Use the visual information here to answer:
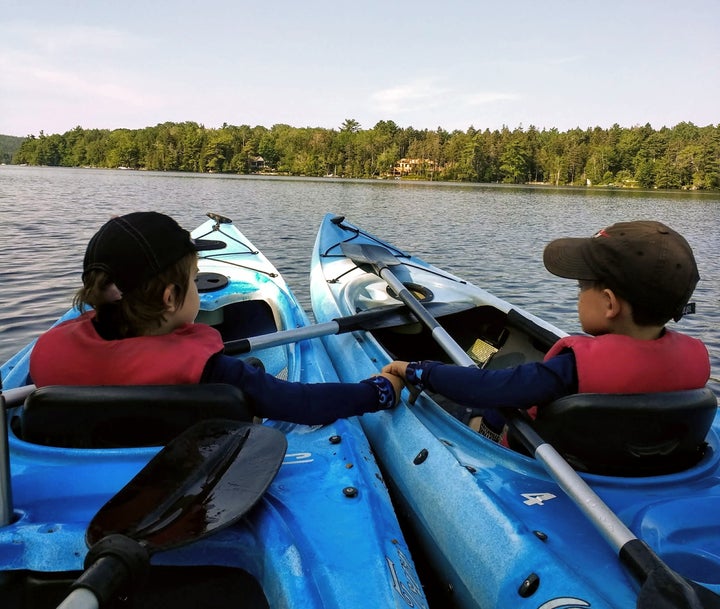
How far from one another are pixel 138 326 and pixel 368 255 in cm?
332

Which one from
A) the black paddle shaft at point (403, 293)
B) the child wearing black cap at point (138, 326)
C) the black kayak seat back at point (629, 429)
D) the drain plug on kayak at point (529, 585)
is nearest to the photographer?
the drain plug on kayak at point (529, 585)

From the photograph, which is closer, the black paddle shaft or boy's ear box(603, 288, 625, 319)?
boy's ear box(603, 288, 625, 319)

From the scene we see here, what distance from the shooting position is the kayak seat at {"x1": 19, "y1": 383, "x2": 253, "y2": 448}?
1754 mm

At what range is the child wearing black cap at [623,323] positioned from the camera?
1860 mm

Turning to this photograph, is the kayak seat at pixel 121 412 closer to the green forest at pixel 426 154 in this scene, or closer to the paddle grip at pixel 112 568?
the paddle grip at pixel 112 568

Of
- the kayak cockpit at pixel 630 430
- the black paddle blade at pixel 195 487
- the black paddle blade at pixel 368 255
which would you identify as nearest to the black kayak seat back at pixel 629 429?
the kayak cockpit at pixel 630 430

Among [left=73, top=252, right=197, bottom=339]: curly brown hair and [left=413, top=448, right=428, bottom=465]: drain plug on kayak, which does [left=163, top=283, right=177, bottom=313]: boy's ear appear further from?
[left=413, top=448, right=428, bottom=465]: drain plug on kayak

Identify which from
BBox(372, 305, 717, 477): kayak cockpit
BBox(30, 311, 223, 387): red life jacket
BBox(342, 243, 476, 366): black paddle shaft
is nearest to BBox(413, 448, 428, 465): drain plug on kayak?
BBox(372, 305, 717, 477): kayak cockpit

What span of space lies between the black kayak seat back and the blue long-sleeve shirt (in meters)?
0.71

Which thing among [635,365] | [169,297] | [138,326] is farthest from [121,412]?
[635,365]

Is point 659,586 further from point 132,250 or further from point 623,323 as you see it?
point 132,250

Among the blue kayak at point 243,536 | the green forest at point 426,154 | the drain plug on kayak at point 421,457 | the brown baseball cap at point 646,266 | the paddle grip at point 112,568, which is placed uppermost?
the green forest at point 426,154

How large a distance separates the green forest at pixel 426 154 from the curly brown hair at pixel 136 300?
286 feet

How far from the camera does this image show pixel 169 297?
1.83 metres
